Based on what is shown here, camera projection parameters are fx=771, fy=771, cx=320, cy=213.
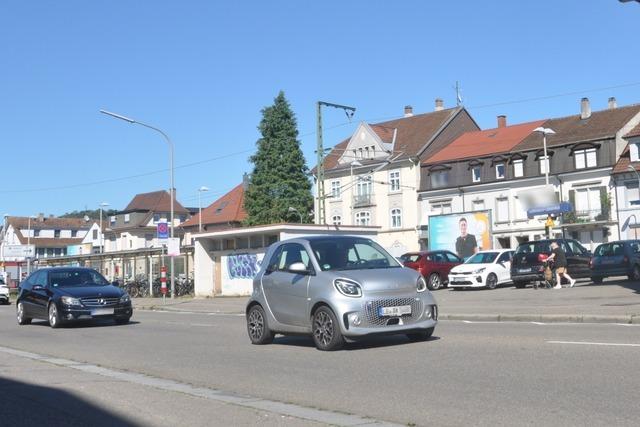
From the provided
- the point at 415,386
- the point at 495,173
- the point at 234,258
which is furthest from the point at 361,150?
the point at 415,386

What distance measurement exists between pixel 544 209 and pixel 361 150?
30224 mm

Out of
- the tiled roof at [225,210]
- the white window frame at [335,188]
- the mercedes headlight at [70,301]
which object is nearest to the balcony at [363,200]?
the white window frame at [335,188]

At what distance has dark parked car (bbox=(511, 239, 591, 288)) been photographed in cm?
2819

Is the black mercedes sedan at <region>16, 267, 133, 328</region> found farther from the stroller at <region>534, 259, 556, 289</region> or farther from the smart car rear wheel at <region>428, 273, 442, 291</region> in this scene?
the smart car rear wheel at <region>428, 273, 442, 291</region>

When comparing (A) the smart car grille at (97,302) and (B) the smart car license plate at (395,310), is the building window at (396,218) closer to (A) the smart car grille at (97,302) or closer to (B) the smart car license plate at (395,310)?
(A) the smart car grille at (97,302)

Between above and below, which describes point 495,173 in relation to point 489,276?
above

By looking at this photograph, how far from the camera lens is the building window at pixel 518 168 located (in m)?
63.7

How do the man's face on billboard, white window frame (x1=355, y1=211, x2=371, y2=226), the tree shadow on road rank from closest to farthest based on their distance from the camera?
the tree shadow on road, the man's face on billboard, white window frame (x1=355, y1=211, x2=371, y2=226)

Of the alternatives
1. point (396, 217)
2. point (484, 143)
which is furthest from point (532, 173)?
point (396, 217)

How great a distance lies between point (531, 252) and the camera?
2866 cm

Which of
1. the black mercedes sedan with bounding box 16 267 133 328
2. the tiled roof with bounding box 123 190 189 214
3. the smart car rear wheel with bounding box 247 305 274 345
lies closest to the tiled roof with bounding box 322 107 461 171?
the tiled roof with bounding box 123 190 189 214

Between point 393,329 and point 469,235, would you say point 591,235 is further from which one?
point 393,329

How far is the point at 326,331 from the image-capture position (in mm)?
11688

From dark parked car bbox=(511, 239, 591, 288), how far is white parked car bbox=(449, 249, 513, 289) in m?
1.82
